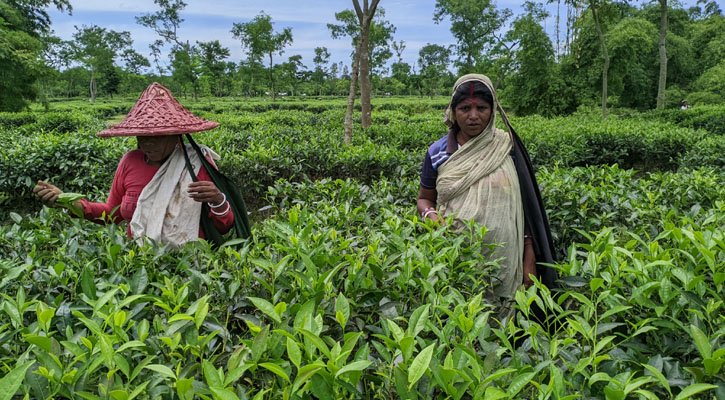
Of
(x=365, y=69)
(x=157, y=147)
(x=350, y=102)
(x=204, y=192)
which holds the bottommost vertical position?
(x=204, y=192)

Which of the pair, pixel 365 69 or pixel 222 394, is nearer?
pixel 222 394

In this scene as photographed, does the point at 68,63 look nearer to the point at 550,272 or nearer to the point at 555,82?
the point at 555,82

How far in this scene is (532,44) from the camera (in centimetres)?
1969

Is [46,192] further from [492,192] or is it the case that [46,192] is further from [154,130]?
[492,192]

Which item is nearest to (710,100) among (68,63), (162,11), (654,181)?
(654,181)

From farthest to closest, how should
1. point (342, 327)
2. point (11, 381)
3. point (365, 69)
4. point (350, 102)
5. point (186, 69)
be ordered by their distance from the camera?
point (186, 69)
point (365, 69)
point (350, 102)
point (342, 327)
point (11, 381)

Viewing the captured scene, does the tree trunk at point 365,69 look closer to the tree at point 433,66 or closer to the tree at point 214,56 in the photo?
the tree at point 214,56

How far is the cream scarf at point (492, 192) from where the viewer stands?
2.19 meters

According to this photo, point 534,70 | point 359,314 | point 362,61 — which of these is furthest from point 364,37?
point 534,70

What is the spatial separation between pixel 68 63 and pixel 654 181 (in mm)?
58917

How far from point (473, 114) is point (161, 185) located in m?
1.71

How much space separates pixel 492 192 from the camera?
2.21 meters

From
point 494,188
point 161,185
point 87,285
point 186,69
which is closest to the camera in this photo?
point 87,285

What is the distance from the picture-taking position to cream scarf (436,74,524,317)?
2186mm
